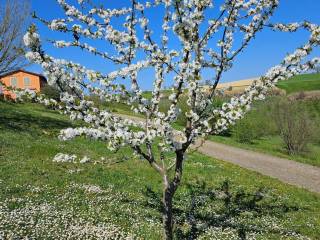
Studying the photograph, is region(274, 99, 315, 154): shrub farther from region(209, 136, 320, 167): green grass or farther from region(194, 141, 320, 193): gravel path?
region(194, 141, 320, 193): gravel path

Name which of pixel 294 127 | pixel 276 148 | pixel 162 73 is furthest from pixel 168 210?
pixel 276 148

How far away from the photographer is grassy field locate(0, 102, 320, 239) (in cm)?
1370

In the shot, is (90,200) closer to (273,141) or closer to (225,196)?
(225,196)

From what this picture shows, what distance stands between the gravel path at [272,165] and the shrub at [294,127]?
7136 millimetres

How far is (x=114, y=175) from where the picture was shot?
2098cm

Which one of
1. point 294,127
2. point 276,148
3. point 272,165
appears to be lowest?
point 276,148

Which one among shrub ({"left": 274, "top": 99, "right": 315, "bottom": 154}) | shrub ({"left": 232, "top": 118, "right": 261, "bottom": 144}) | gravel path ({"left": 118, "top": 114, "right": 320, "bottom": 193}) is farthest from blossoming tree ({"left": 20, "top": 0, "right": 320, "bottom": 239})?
shrub ({"left": 232, "top": 118, "right": 261, "bottom": 144})

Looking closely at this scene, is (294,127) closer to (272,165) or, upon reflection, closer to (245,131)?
(245,131)

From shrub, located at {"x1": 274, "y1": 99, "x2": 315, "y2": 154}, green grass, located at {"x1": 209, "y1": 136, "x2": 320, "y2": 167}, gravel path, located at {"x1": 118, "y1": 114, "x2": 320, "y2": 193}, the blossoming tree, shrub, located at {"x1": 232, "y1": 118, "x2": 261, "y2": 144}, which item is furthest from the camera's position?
shrub, located at {"x1": 232, "y1": 118, "x2": 261, "y2": 144}

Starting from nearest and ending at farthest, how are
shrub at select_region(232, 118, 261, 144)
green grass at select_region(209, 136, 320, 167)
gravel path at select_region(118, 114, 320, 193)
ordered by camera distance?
1. gravel path at select_region(118, 114, 320, 193)
2. green grass at select_region(209, 136, 320, 167)
3. shrub at select_region(232, 118, 261, 144)

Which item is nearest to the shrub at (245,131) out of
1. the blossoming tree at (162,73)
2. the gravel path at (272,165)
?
the gravel path at (272,165)

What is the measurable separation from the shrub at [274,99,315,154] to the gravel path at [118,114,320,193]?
7136 millimetres

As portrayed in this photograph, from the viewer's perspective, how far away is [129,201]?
55.1 feet

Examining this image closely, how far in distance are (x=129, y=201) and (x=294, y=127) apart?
29439 mm
